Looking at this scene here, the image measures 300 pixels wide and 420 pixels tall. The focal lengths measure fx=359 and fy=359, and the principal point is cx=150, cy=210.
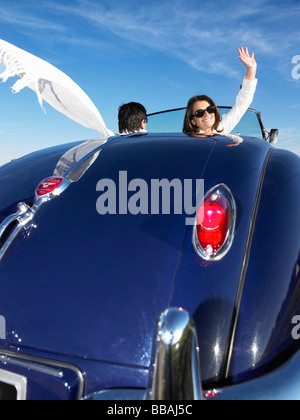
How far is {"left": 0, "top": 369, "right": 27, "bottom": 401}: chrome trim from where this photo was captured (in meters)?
0.94

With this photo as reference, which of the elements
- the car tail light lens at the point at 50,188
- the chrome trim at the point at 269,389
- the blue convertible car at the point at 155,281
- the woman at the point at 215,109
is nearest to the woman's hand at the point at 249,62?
the woman at the point at 215,109

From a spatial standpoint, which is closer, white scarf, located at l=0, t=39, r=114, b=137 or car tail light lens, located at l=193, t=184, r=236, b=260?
car tail light lens, located at l=193, t=184, r=236, b=260

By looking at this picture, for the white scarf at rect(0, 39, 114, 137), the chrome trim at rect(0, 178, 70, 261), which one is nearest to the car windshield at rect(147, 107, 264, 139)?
the white scarf at rect(0, 39, 114, 137)

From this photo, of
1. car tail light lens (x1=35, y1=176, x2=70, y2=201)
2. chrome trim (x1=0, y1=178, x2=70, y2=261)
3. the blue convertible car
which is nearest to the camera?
the blue convertible car

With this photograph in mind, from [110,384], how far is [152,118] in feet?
11.2

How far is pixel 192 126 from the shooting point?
2.74 m

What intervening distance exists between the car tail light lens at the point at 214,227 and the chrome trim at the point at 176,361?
357 mm

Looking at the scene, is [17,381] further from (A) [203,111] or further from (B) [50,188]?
(A) [203,111]

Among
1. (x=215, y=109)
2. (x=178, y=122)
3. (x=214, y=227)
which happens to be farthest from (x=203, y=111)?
(x=214, y=227)

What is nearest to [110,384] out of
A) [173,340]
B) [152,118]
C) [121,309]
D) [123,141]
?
[121,309]

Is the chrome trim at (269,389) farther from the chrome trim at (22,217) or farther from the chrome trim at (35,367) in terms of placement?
the chrome trim at (22,217)

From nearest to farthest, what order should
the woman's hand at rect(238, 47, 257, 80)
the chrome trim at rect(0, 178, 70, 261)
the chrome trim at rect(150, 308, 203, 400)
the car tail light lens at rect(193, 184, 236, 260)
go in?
1. the chrome trim at rect(150, 308, 203, 400)
2. the car tail light lens at rect(193, 184, 236, 260)
3. the chrome trim at rect(0, 178, 70, 261)
4. the woman's hand at rect(238, 47, 257, 80)

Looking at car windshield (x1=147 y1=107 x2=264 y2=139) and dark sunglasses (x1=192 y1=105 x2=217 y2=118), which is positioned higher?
car windshield (x1=147 y1=107 x2=264 y2=139)

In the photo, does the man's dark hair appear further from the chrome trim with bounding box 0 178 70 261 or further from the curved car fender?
the curved car fender
